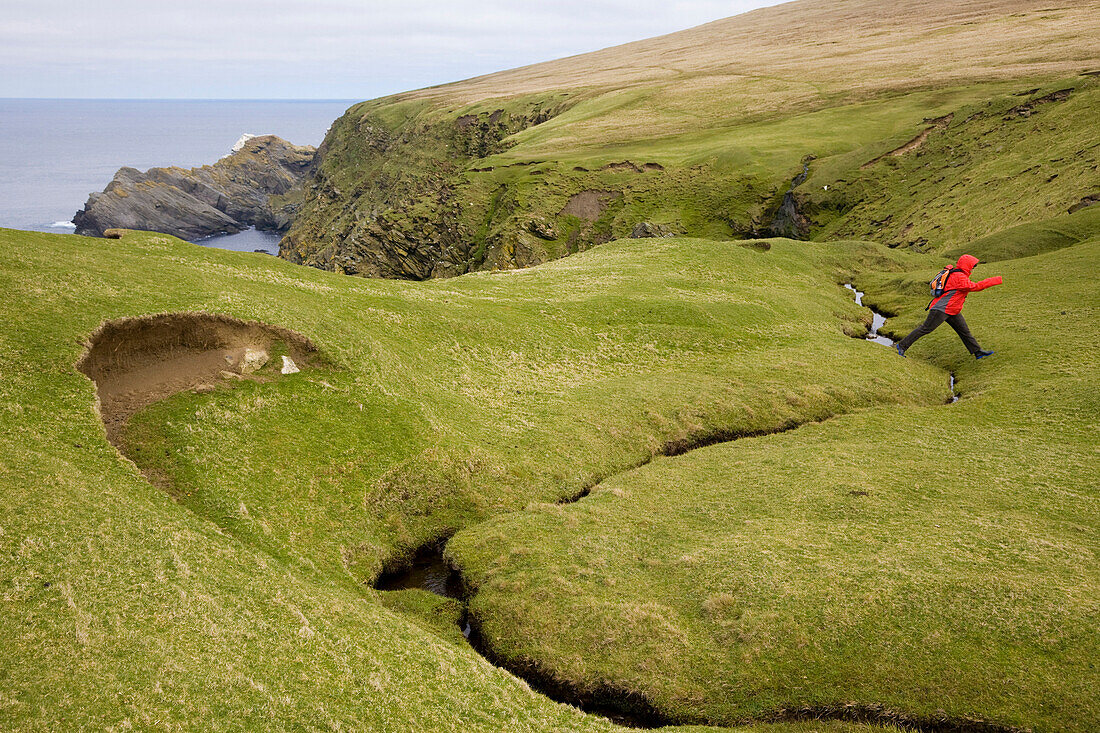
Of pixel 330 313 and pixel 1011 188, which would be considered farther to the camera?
pixel 1011 188

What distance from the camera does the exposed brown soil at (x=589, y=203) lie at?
111688 millimetres

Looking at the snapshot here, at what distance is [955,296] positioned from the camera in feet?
129

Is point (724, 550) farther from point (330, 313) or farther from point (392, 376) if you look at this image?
point (330, 313)

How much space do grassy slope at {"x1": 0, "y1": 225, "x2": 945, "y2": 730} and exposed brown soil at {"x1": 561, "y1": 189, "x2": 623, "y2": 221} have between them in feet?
202

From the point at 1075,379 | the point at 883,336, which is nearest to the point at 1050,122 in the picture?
the point at 883,336

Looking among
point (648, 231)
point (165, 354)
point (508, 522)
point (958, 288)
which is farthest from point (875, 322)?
point (165, 354)

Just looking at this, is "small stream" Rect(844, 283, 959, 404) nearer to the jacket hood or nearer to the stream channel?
the jacket hood

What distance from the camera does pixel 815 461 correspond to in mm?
30891

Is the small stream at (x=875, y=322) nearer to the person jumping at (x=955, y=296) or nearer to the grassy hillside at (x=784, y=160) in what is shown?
the person jumping at (x=955, y=296)

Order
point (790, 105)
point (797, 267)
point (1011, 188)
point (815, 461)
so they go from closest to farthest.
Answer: point (815, 461) → point (797, 267) → point (1011, 188) → point (790, 105)

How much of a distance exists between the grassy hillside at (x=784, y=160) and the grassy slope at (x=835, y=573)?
54.8 m

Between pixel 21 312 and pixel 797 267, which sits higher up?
pixel 21 312

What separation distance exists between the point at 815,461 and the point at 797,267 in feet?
138

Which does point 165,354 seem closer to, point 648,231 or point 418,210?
point 648,231
